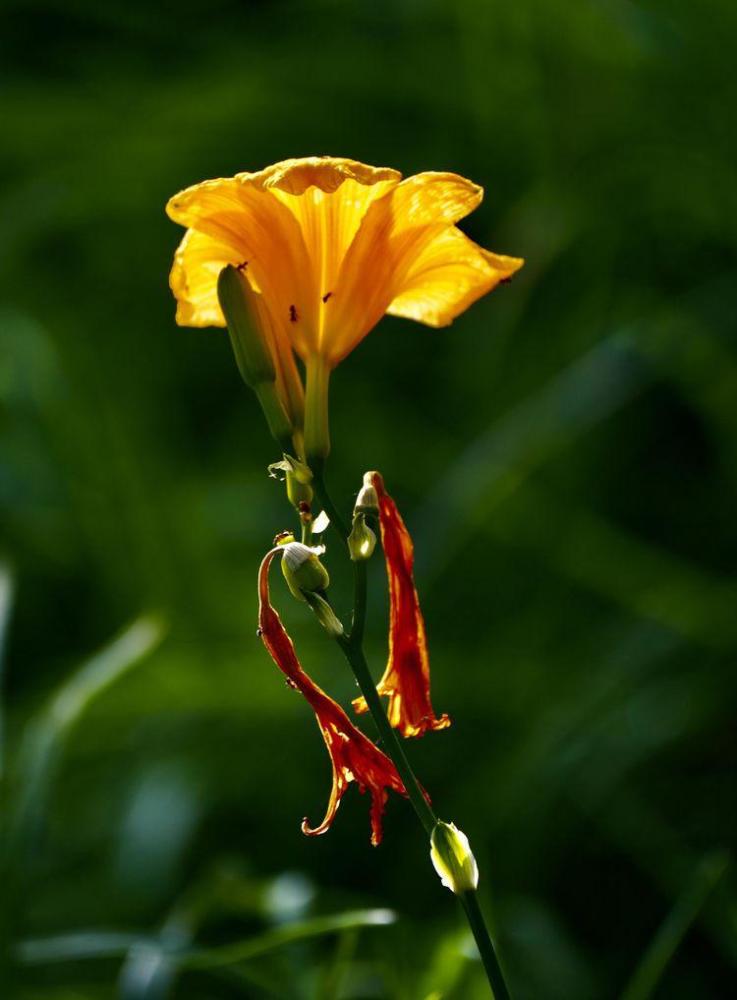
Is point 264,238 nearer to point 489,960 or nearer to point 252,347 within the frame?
point 252,347

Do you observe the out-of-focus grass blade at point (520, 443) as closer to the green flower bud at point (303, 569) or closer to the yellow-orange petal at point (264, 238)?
the yellow-orange petal at point (264, 238)

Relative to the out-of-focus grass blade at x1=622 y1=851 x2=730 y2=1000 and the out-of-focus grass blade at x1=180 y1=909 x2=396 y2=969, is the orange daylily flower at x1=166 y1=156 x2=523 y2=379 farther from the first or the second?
the out-of-focus grass blade at x1=622 y1=851 x2=730 y2=1000

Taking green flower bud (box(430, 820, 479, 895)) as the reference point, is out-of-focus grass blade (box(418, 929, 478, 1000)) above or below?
below

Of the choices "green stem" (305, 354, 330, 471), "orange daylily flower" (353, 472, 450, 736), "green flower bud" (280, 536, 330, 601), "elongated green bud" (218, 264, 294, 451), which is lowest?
"orange daylily flower" (353, 472, 450, 736)

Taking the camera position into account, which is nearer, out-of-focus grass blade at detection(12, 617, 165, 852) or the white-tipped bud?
the white-tipped bud

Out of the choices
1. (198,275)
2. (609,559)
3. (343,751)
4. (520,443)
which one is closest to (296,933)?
(343,751)

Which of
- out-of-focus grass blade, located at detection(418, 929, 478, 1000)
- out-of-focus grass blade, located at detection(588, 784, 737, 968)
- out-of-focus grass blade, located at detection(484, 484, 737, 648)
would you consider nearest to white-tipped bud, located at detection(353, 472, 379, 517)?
out-of-focus grass blade, located at detection(418, 929, 478, 1000)

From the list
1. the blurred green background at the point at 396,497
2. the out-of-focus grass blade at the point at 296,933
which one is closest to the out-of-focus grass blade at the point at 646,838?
the blurred green background at the point at 396,497
